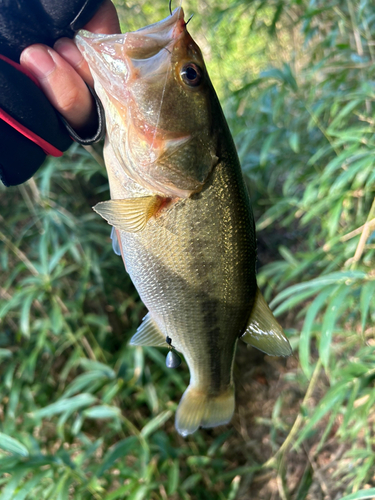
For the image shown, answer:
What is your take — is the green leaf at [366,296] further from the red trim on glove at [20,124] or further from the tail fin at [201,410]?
the red trim on glove at [20,124]

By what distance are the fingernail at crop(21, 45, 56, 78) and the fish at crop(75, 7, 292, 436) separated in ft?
0.22

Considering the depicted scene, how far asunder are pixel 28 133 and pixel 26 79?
0.09 metres

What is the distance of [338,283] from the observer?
945mm

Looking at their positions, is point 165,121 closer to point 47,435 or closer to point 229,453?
point 47,435

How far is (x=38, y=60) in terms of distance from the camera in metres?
0.66

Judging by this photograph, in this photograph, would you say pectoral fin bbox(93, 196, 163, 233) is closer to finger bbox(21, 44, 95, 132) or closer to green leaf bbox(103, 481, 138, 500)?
finger bbox(21, 44, 95, 132)

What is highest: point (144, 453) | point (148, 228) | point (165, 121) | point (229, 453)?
point (165, 121)

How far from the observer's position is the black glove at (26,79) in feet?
2.07

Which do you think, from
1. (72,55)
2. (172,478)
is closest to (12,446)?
(172,478)

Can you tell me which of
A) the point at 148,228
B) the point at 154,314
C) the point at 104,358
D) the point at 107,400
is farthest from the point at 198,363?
the point at 104,358

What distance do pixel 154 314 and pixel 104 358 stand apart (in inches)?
42.1

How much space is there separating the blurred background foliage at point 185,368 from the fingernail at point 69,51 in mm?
837

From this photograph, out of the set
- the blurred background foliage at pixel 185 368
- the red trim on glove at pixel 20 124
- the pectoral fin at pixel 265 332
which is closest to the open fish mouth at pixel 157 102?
the red trim on glove at pixel 20 124

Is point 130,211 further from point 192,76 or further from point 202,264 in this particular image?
point 192,76
